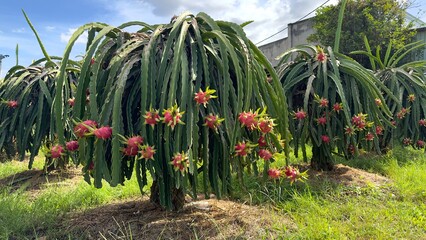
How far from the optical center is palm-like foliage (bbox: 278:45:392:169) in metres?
3.94

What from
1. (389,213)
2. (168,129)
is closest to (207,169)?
(168,129)

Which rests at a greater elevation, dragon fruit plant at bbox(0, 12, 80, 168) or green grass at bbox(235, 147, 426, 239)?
dragon fruit plant at bbox(0, 12, 80, 168)

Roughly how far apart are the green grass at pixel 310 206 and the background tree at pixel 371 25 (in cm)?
836

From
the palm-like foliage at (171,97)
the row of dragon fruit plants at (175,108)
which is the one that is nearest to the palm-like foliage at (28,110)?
the row of dragon fruit plants at (175,108)

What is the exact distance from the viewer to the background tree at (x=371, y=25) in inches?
469

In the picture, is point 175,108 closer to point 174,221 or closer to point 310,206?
point 174,221

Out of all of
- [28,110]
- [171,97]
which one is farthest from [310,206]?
[28,110]

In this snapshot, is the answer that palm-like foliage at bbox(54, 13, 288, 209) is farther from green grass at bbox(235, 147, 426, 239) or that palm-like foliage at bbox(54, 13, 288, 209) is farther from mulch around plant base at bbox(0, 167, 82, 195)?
mulch around plant base at bbox(0, 167, 82, 195)

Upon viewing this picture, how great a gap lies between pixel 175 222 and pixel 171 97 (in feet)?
3.44

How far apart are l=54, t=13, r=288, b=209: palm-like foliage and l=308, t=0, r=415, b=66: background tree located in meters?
10.4

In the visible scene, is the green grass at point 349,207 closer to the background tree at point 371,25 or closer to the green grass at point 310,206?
the green grass at point 310,206

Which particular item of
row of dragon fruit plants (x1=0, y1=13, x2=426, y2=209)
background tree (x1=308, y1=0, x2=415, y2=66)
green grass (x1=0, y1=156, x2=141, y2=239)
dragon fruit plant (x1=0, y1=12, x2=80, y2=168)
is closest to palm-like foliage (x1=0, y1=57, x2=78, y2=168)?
dragon fruit plant (x1=0, y1=12, x2=80, y2=168)

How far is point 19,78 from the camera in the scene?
4.47m

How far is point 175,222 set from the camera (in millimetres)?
2855
